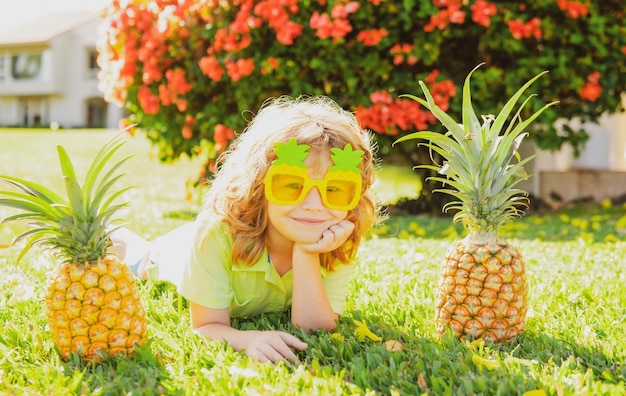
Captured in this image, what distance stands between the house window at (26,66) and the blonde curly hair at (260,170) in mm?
38738

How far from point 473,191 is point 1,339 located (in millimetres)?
1929

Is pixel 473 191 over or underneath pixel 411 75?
underneath

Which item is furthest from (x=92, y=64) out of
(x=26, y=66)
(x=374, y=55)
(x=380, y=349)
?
(x=380, y=349)

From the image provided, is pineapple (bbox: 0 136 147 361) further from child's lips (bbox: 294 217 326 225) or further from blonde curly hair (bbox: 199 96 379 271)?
child's lips (bbox: 294 217 326 225)

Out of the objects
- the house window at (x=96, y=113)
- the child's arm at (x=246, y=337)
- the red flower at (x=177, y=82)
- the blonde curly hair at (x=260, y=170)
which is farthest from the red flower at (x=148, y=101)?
the house window at (x=96, y=113)

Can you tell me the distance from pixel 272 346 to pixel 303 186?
0.61 m

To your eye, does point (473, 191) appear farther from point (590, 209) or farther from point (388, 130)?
point (590, 209)

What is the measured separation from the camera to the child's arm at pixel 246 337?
2.56 m

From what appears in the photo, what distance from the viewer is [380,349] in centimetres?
261

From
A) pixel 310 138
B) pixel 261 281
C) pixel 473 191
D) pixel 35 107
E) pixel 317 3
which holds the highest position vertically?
pixel 35 107

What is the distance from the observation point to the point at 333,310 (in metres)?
3.14

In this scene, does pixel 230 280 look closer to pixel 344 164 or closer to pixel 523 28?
pixel 344 164

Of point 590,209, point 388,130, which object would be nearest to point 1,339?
point 388,130

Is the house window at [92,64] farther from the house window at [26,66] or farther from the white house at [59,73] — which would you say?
the house window at [26,66]
